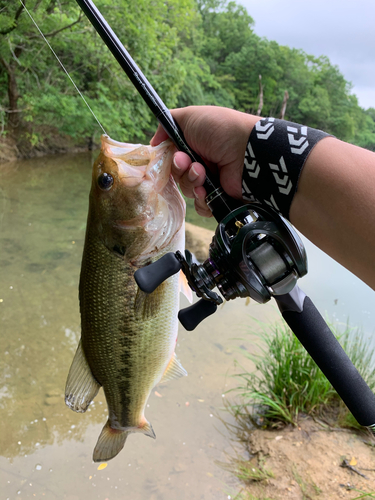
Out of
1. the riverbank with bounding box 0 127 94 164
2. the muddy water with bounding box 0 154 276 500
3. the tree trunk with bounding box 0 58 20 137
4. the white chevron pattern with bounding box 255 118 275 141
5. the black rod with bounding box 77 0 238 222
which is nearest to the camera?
the white chevron pattern with bounding box 255 118 275 141

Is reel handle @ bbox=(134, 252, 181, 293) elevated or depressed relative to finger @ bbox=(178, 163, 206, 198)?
depressed

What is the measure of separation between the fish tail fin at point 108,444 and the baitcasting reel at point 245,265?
93 centimetres

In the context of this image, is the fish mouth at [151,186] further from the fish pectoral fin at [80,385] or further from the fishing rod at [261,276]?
the fish pectoral fin at [80,385]

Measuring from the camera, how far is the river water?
2.82m

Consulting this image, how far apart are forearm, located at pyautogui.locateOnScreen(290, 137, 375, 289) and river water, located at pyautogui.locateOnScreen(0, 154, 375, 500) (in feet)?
8.20

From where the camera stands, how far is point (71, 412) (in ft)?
11.3

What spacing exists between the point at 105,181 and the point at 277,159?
70 centimetres

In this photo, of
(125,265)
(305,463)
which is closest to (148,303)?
(125,265)

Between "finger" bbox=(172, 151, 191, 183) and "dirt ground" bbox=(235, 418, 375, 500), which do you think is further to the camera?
"dirt ground" bbox=(235, 418, 375, 500)

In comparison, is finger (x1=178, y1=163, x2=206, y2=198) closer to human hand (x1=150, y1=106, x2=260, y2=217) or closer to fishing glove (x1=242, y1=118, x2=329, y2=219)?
human hand (x1=150, y1=106, x2=260, y2=217)

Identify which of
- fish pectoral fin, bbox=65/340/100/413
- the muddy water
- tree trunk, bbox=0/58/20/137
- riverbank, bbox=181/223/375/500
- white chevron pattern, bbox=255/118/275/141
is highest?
white chevron pattern, bbox=255/118/275/141

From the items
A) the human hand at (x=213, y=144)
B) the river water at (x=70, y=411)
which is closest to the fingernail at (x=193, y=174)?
the human hand at (x=213, y=144)

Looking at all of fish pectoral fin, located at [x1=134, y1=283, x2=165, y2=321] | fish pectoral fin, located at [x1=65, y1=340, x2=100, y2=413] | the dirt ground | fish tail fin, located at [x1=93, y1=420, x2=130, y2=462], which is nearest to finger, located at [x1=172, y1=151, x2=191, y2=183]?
fish pectoral fin, located at [x1=134, y1=283, x2=165, y2=321]

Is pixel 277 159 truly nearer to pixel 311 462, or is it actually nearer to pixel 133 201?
pixel 133 201
